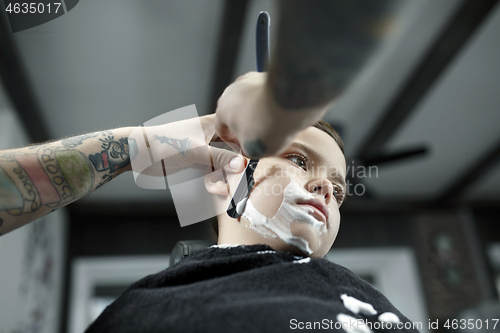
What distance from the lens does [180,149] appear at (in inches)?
38.2

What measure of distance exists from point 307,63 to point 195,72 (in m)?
2.50

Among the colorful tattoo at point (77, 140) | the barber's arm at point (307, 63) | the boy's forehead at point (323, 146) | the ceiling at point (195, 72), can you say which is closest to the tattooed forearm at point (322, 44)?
the barber's arm at point (307, 63)

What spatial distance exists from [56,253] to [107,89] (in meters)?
2.23

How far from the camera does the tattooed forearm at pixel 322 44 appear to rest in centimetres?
41

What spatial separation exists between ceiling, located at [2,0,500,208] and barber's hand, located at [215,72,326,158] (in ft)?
4.48

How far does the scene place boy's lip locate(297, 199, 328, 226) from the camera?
93 cm

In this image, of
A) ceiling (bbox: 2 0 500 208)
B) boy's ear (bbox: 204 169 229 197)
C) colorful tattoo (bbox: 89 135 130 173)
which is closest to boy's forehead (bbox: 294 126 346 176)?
boy's ear (bbox: 204 169 229 197)

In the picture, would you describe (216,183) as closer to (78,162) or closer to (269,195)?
(269,195)

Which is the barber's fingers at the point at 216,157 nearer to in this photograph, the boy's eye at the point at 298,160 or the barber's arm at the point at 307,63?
the boy's eye at the point at 298,160

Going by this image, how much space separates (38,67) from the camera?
8.50 ft

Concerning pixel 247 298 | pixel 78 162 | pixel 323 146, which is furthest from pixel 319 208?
pixel 78 162

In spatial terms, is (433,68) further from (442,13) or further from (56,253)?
(56,253)

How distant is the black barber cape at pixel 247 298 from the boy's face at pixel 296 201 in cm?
5

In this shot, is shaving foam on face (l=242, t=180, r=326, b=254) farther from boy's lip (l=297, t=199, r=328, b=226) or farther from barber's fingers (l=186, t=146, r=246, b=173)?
barber's fingers (l=186, t=146, r=246, b=173)
